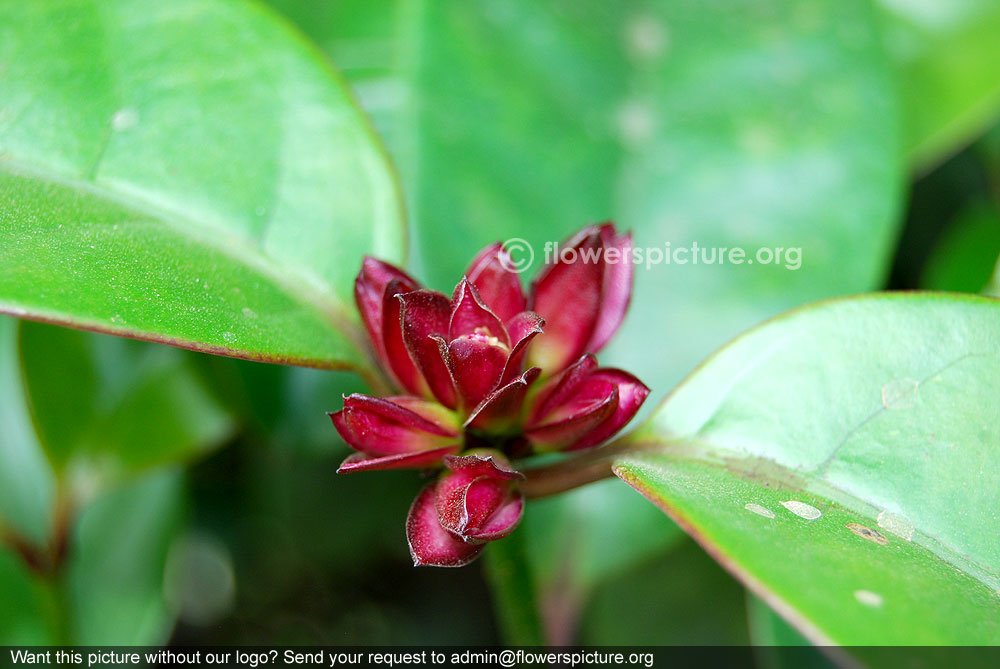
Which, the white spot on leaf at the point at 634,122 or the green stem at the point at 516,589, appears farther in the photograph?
the white spot on leaf at the point at 634,122

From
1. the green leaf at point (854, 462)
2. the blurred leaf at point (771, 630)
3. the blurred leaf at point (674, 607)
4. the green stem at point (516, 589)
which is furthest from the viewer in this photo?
the blurred leaf at point (674, 607)

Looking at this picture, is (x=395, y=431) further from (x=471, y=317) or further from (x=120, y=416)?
(x=120, y=416)

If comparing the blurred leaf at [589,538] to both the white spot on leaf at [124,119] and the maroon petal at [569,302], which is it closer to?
the maroon petal at [569,302]

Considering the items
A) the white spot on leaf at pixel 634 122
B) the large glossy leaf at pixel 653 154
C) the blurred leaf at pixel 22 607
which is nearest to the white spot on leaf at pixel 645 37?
the large glossy leaf at pixel 653 154

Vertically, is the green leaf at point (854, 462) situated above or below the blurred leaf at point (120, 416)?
above

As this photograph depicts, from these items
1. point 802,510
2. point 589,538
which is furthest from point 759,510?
point 589,538

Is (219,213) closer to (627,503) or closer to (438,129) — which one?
(438,129)

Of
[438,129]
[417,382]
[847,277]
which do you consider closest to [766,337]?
[417,382]

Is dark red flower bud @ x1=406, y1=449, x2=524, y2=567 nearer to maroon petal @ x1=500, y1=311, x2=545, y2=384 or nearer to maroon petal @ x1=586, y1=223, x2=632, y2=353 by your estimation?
maroon petal @ x1=500, y1=311, x2=545, y2=384
